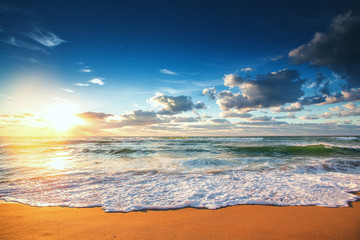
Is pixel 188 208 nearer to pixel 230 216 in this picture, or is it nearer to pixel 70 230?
pixel 230 216

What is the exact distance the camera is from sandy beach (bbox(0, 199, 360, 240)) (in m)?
2.99

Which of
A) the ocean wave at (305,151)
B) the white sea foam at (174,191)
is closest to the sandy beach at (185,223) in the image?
the white sea foam at (174,191)

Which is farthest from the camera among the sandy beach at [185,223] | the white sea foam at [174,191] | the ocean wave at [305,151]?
the ocean wave at [305,151]

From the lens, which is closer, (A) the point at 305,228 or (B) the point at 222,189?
(A) the point at 305,228

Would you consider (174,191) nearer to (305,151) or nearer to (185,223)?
(185,223)

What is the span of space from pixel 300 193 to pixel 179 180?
13.0 ft

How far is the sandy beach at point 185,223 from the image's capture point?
118 inches

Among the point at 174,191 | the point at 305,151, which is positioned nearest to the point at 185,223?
the point at 174,191

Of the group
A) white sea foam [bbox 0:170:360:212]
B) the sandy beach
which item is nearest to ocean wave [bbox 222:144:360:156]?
white sea foam [bbox 0:170:360:212]

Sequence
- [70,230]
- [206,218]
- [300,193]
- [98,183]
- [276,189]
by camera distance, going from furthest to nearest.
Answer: [98,183] < [276,189] < [300,193] < [206,218] < [70,230]

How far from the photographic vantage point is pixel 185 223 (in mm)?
3389

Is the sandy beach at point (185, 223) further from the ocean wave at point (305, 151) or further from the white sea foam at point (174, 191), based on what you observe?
the ocean wave at point (305, 151)

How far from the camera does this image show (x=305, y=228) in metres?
3.21

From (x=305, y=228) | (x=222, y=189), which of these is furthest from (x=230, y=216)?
(x=222, y=189)
